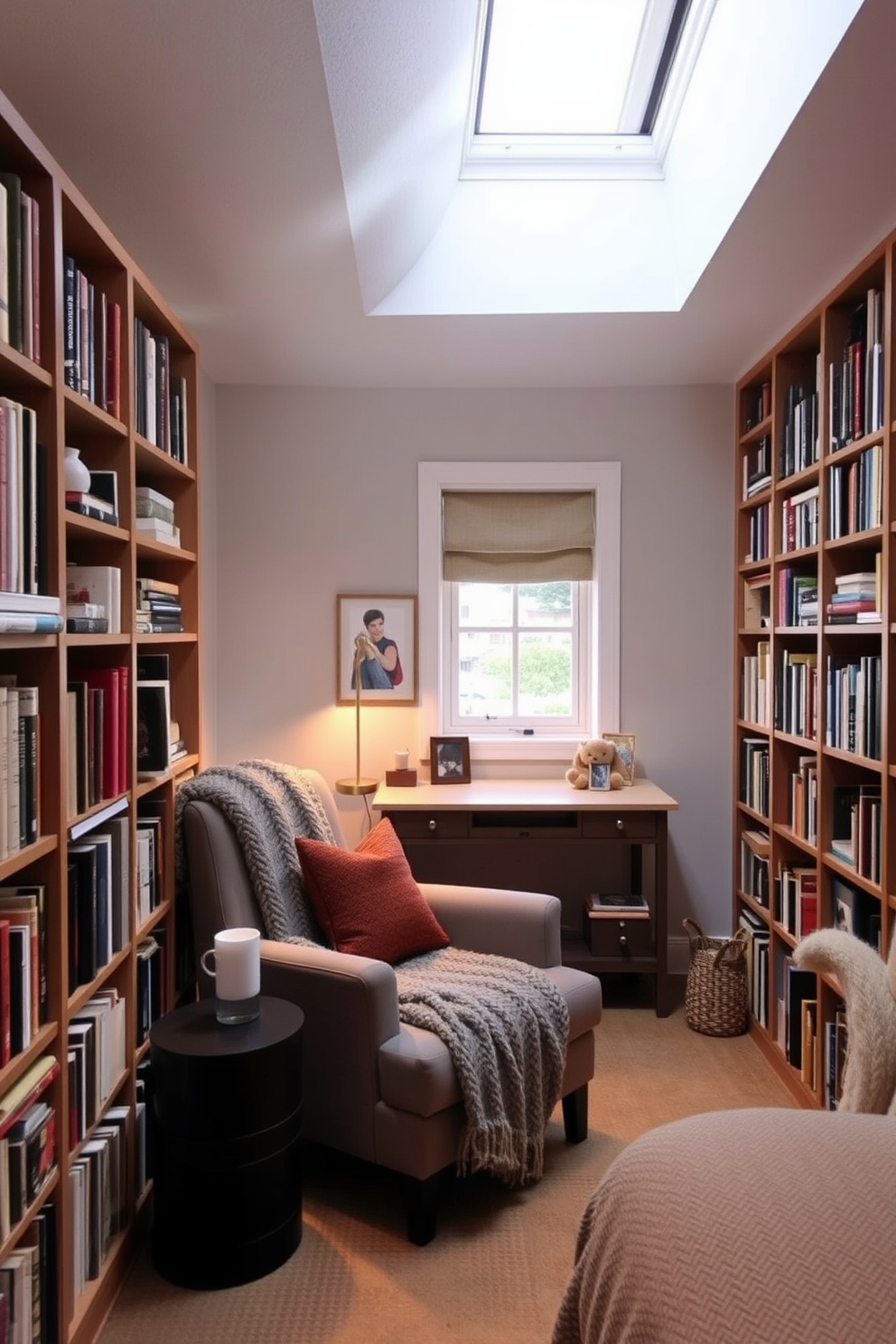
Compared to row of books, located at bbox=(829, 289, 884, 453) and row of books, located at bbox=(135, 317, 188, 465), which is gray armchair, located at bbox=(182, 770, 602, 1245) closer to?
row of books, located at bbox=(135, 317, 188, 465)

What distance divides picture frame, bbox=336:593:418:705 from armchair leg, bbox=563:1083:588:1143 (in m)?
1.68

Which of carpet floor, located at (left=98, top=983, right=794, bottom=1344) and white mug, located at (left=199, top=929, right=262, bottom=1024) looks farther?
white mug, located at (left=199, top=929, right=262, bottom=1024)

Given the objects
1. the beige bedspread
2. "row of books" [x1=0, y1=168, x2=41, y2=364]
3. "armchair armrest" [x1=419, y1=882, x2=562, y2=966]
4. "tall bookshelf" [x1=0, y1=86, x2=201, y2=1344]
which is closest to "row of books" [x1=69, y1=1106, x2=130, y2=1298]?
"tall bookshelf" [x1=0, y1=86, x2=201, y2=1344]

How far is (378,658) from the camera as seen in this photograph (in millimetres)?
3686

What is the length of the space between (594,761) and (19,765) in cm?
238

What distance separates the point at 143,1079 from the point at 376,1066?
21.2 inches

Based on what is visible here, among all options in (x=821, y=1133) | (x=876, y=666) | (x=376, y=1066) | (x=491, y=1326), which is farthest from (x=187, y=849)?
(x=876, y=666)

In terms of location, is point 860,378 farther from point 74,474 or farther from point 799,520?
point 74,474

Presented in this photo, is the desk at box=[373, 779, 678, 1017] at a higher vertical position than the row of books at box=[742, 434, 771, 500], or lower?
lower

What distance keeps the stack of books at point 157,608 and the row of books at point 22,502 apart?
2.18ft

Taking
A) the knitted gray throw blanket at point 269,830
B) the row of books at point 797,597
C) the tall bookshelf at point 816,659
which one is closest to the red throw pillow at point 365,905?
the knitted gray throw blanket at point 269,830

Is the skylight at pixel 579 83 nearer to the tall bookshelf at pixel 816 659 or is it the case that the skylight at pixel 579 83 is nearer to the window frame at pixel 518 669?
the tall bookshelf at pixel 816 659

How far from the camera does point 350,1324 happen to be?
1.84m

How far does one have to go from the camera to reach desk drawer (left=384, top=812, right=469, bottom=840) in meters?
3.28
